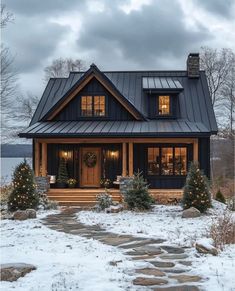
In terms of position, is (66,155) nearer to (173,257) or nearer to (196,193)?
(196,193)

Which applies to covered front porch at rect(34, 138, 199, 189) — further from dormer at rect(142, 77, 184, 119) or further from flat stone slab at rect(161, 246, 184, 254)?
flat stone slab at rect(161, 246, 184, 254)

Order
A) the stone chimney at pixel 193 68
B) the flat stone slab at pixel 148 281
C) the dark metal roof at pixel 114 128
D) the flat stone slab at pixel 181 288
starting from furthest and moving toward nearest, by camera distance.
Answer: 1. the stone chimney at pixel 193 68
2. the dark metal roof at pixel 114 128
3. the flat stone slab at pixel 148 281
4. the flat stone slab at pixel 181 288

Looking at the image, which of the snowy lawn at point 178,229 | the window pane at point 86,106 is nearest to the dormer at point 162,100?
the window pane at point 86,106

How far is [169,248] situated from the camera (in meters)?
9.38

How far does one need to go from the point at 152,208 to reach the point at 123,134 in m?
3.47

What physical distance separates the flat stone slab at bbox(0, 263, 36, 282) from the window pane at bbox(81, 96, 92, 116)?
44.8 feet

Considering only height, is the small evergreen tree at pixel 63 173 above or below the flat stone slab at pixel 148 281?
above

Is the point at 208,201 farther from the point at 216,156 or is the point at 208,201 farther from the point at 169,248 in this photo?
the point at 216,156

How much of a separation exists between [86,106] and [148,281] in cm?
1466

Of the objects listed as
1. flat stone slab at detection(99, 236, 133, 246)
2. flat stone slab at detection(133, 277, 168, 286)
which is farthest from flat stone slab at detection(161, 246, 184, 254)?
flat stone slab at detection(133, 277, 168, 286)

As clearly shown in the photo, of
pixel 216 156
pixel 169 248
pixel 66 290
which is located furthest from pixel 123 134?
pixel 216 156

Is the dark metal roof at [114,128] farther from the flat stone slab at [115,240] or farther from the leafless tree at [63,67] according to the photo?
the leafless tree at [63,67]

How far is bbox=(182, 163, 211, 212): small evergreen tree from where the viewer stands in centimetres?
1538

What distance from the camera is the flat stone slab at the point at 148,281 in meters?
6.76
